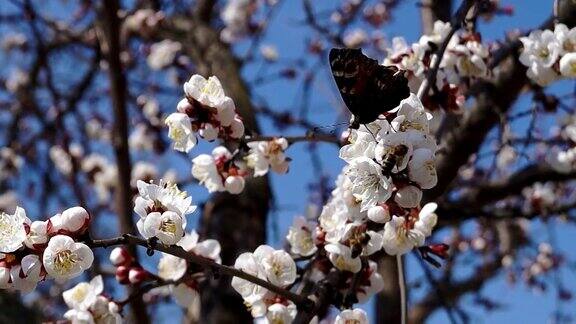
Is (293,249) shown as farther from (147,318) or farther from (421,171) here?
(147,318)

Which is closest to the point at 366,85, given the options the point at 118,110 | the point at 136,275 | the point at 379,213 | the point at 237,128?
the point at 379,213

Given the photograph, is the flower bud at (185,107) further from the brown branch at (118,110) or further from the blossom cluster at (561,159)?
the blossom cluster at (561,159)

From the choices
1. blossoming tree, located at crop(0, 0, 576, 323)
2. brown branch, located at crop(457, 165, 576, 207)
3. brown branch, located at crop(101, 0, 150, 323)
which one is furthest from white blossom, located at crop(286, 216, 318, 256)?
brown branch, located at crop(457, 165, 576, 207)

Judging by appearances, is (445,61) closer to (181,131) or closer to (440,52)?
(440,52)

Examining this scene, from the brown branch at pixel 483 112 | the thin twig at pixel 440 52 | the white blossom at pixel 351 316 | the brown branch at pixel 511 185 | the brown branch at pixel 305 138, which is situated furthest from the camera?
the brown branch at pixel 511 185

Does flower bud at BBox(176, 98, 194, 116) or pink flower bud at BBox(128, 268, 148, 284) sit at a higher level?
flower bud at BBox(176, 98, 194, 116)

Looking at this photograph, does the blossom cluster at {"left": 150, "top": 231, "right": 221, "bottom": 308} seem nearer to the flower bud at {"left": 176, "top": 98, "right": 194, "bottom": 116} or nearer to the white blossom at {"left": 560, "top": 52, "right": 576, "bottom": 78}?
Result: the flower bud at {"left": 176, "top": 98, "right": 194, "bottom": 116}

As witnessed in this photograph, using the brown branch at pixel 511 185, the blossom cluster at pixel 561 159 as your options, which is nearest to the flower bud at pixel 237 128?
the blossom cluster at pixel 561 159
